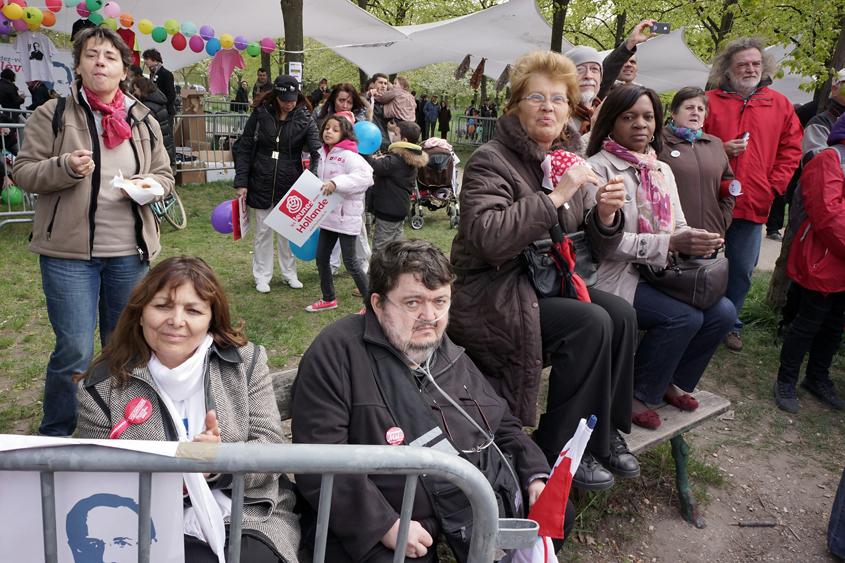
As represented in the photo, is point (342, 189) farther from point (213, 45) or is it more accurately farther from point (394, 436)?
point (213, 45)

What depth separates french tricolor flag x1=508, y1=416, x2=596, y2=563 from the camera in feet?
5.74

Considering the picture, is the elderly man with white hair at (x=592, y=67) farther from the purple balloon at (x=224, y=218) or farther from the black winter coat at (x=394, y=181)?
the purple balloon at (x=224, y=218)

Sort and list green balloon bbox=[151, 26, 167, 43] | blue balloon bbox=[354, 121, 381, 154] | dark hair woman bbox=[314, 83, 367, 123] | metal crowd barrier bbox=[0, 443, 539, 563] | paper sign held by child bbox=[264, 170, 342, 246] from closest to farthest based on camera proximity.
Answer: metal crowd barrier bbox=[0, 443, 539, 563], paper sign held by child bbox=[264, 170, 342, 246], dark hair woman bbox=[314, 83, 367, 123], blue balloon bbox=[354, 121, 381, 154], green balloon bbox=[151, 26, 167, 43]

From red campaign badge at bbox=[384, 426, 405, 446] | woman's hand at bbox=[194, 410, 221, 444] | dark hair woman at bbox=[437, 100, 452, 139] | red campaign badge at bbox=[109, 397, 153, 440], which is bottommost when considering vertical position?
red campaign badge at bbox=[384, 426, 405, 446]

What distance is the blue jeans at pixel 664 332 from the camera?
315cm

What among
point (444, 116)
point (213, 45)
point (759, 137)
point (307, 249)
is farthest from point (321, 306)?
point (444, 116)

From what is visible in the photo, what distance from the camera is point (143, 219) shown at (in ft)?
9.60

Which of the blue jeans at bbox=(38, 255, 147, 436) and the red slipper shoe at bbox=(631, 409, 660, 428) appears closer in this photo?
the blue jeans at bbox=(38, 255, 147, 436)

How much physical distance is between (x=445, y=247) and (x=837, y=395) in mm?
5014

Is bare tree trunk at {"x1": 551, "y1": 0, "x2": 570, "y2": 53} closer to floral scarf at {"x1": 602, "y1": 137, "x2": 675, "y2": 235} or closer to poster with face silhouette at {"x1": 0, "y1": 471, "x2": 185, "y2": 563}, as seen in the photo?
floral scarf at {"x1": 602, "y1": 137, "x2": 675, "y2": 235}

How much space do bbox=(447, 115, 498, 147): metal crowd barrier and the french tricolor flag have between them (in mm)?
22605

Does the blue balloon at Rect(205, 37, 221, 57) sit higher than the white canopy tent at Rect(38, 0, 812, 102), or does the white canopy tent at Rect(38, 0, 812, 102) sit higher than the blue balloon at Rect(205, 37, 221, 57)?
the white canopy tent at Rect(38, 0, 812, 102)

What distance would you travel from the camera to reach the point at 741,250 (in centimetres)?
473

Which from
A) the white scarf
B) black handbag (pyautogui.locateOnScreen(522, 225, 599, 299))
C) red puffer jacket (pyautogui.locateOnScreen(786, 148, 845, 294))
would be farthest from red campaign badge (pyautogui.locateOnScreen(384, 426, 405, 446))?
red puffer jacket (pyautogui.locateOnScreen(786, 148, 845, 294))
